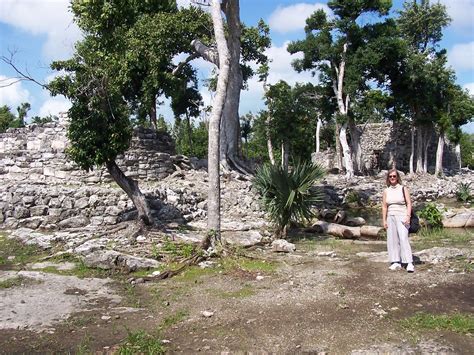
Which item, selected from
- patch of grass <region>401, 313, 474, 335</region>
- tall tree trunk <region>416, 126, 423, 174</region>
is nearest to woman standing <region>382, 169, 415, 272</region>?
patch of grass <region>401, 313, 474, 335</region>

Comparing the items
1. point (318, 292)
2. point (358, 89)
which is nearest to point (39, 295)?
point (318, 292)

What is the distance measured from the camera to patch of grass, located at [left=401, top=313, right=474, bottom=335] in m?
4.18

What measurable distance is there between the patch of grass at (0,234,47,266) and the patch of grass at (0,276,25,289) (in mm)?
1067

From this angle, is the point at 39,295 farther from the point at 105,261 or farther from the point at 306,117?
the point at 306,117

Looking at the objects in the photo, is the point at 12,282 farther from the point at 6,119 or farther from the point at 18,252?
the point at 6,119

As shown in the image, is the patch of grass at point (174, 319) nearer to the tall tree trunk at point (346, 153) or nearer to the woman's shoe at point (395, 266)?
the woman's shoe at point (395, 266)

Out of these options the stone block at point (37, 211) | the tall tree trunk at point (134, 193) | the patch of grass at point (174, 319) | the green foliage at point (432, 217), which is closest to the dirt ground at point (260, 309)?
the patch of grass at point (174, 319)

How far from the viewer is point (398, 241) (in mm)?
6449

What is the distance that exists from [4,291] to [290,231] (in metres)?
6.13

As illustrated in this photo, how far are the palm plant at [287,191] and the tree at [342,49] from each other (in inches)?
514

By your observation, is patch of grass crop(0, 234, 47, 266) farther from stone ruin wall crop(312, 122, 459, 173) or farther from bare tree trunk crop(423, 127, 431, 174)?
bare tree trunk crop(423, 127, 431, 174)

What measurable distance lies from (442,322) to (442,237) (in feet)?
18.3

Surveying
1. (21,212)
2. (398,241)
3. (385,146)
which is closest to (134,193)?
(21,212)

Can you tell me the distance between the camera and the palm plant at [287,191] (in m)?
9.14
